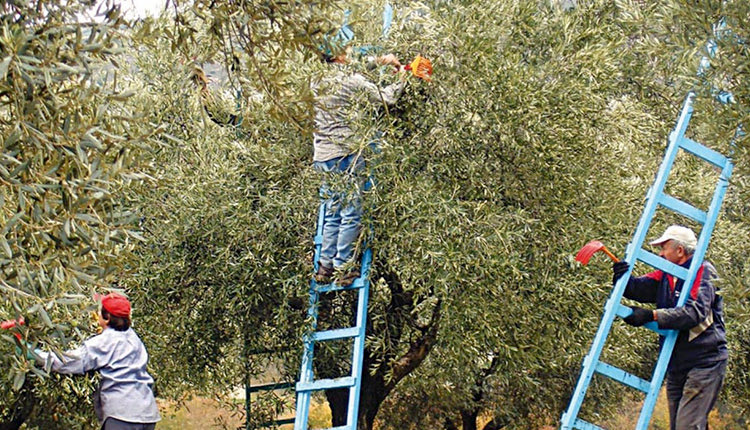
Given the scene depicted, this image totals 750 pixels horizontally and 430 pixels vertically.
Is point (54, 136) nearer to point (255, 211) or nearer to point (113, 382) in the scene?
point (113, 382)

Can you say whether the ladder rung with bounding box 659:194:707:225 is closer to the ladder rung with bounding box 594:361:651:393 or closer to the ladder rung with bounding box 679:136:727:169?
the ladder rung with bounding box 679:136:727:169

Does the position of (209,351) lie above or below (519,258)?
below

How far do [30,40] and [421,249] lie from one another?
15.3 ft

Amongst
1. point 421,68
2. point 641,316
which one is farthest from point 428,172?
point 641,316

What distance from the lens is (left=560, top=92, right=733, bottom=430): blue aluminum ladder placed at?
8.03 m

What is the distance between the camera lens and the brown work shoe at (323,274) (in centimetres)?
984

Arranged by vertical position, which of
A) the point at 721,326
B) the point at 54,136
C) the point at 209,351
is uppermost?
the point at 54,136

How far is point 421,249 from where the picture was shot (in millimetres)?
9102

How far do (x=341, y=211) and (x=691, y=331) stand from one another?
3.25m

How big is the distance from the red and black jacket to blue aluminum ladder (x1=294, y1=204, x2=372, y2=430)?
267 cm

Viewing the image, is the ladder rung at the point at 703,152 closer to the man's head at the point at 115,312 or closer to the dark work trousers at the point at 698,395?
the dark work trousers at the point at 698,395

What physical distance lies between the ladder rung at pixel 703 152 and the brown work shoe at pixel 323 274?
11.2 ft

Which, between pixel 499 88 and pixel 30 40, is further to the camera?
pixel 499 88

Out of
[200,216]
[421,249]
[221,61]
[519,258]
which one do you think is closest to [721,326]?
[519,258]
